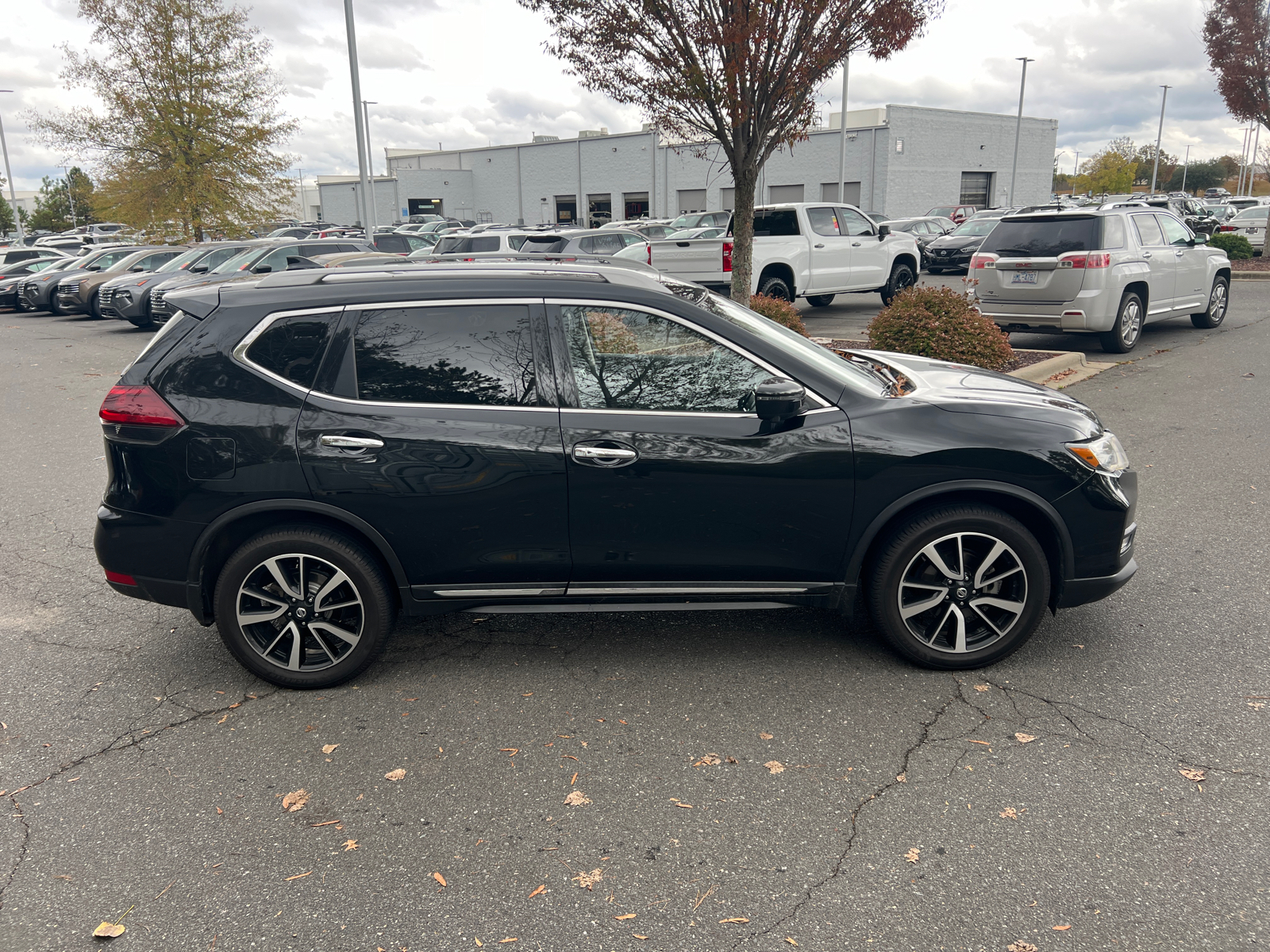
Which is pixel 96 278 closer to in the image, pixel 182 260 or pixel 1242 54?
pixel 182 260

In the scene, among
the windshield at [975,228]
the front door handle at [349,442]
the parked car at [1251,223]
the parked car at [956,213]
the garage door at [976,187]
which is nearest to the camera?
the front door handle at [349,442]

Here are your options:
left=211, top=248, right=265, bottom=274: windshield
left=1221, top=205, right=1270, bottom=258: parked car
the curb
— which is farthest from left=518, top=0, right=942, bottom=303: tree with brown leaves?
left=1221, top=205, right=1270, bottom=258: parked car

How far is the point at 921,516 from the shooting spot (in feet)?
13.1

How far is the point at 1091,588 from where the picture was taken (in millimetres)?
4059

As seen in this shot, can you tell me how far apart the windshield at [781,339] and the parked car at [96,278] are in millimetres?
20467

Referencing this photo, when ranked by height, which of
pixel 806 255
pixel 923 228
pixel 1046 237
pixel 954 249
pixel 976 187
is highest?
A: pixel 976 187

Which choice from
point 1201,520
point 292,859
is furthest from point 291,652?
point 1201,520

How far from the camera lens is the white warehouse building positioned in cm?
5088

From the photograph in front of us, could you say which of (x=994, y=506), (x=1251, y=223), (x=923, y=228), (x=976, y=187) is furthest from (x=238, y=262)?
(x=976, y=187)

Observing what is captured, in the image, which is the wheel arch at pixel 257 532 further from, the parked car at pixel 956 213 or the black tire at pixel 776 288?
the parked car at pixel 956 213

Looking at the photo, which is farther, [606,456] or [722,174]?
[722,174]

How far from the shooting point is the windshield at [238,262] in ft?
61.2

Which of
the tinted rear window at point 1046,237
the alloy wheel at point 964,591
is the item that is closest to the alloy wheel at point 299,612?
the alloy wheel at point 964,591

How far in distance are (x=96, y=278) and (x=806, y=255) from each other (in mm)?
17125
